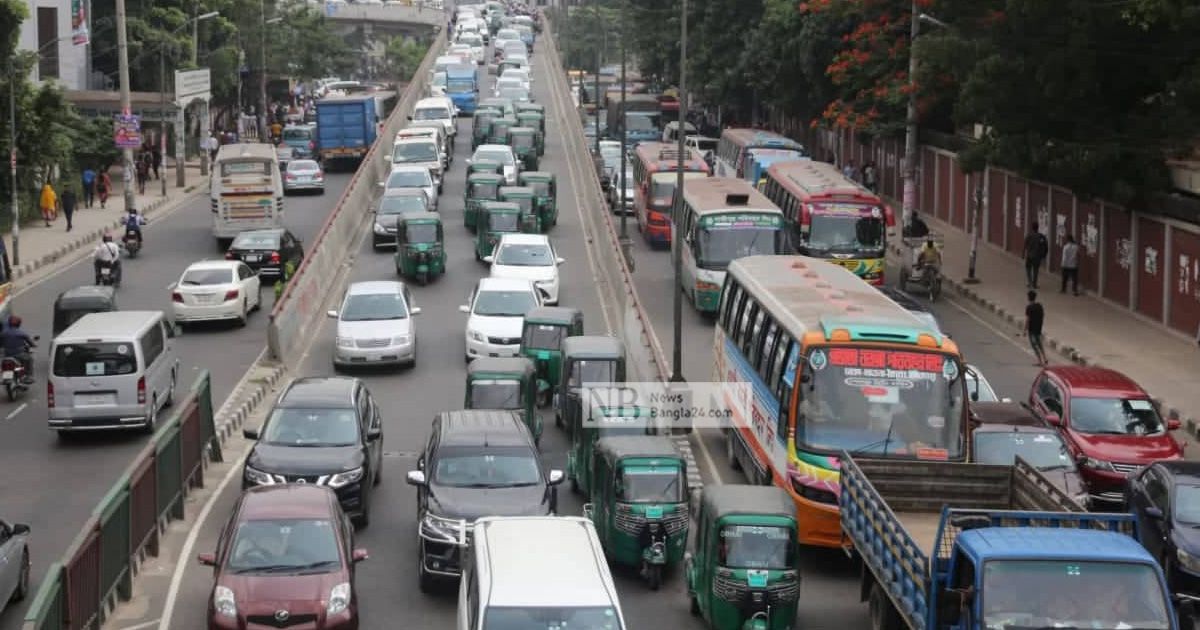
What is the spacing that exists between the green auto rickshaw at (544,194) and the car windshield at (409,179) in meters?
2.98

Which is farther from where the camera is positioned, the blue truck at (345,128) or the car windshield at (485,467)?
the blue truck at (345,128)

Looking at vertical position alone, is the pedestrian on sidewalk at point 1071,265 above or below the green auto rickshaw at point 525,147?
below

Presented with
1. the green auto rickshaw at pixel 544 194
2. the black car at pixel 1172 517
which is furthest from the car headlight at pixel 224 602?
the green auto rickshaw at pixel 544 194

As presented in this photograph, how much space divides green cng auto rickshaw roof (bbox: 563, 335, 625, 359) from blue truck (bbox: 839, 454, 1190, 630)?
9.96m

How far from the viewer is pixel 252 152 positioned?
49.4m

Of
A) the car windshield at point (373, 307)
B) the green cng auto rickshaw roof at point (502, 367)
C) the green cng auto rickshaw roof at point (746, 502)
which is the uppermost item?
the car windshield at point (373, 307)

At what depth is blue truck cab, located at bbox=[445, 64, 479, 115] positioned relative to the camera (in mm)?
92750

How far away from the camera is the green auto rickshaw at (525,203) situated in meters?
48.8

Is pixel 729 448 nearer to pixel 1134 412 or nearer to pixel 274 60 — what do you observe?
pixel 1134 412

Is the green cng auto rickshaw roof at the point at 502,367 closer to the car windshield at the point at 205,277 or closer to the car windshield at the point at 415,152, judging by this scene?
the car windshield at the point at 205,277

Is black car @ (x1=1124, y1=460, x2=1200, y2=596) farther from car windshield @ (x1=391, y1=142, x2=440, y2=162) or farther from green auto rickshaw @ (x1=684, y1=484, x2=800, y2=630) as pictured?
car windshield @ (x1=391, y1=142, x2=440, y2=162)

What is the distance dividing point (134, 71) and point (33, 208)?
77.3 feet

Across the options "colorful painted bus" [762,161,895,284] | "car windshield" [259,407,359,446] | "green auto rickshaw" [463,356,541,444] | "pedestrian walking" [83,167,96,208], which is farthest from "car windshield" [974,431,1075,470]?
"pedestrian walking" [83,167,96,208]

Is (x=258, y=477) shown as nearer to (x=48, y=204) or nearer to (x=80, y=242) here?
(x=80, y=242)
